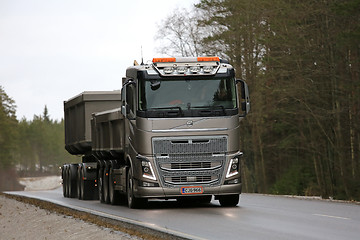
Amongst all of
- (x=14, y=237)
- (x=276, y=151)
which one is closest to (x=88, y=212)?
(x=14, y=237)

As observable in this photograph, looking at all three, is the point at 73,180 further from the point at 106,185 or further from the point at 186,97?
the point at 186,97

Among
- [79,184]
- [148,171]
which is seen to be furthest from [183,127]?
[79,184]

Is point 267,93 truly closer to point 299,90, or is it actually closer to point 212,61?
point 299,90

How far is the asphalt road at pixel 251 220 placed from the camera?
13.6 metres

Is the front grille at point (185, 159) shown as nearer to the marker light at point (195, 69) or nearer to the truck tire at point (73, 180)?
the marker light at point (195, 69)

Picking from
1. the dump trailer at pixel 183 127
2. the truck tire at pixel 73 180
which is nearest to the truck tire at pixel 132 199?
the dump trailer at pixel 183 127

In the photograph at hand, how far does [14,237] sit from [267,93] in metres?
28.2

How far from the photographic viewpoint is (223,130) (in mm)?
19641

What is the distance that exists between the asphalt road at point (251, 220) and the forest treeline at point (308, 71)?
14.3 metres

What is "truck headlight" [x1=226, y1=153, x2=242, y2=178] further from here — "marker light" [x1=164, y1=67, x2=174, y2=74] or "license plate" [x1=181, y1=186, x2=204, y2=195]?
"marker light" [x1=164, y1=67, x2=174, y2=74]

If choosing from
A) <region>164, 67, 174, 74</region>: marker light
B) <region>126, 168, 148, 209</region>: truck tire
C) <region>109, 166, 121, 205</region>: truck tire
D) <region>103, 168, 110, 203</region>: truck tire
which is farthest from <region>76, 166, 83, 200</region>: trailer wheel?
<region>164, 67, 174, 74</region>: marker light

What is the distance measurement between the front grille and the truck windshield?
0.70 metres

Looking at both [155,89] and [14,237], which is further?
[155,89]

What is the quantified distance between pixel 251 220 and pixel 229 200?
16.0 feet
